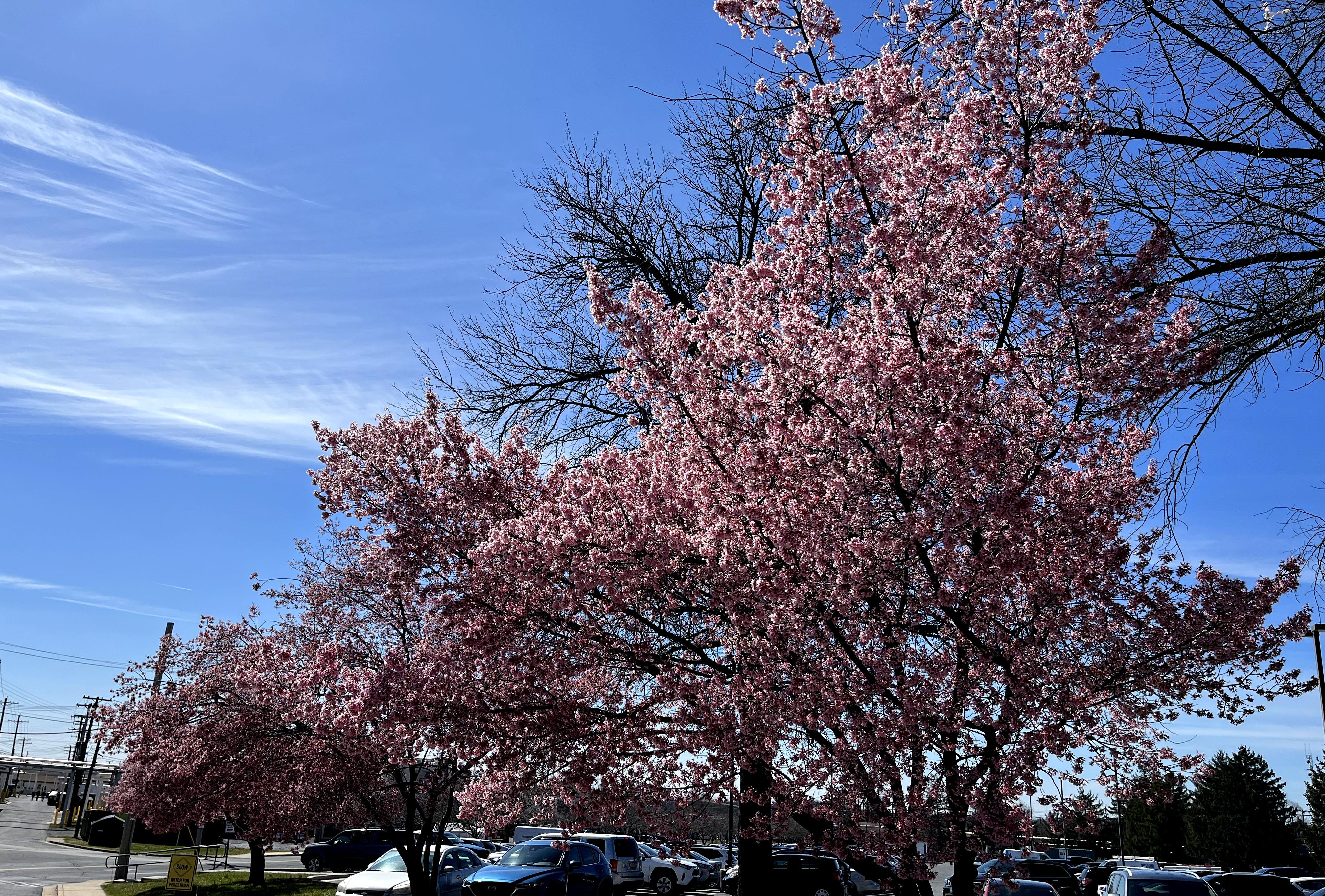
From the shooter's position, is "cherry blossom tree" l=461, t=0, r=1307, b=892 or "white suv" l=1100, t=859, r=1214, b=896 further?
"white suv" l=1100, t=859, r=1214, b=896

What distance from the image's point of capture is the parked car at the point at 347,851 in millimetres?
33312

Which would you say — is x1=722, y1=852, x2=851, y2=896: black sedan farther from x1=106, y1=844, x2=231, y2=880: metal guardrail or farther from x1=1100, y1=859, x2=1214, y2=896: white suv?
x1=106, y1=844, x2=231, y2=880: metal guardrail

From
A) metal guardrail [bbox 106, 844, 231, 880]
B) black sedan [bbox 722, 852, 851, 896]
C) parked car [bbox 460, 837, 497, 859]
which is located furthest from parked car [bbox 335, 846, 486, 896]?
metal guardrail [bbox 106, 844, 231, 880]

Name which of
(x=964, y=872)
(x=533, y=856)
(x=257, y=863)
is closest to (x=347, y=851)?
(x=257, y=863)

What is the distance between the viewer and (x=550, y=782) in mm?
9289

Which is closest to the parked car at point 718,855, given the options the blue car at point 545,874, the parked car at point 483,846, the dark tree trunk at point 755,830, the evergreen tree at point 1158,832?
the parked car at point 483,846

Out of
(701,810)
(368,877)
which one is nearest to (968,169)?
(701,810)

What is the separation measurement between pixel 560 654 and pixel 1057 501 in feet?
14.2

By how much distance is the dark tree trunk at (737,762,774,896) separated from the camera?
842 centimetres

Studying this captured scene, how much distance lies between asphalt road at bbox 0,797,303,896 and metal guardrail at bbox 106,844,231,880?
399 millimetres

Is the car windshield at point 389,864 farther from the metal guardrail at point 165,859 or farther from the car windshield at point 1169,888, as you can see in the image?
the car windshield at point 1169,888

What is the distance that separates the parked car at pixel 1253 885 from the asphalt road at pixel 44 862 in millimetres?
25206

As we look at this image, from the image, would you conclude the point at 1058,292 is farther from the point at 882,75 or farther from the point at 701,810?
the point at 701,810

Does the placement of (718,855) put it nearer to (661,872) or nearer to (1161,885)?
(661,872)
